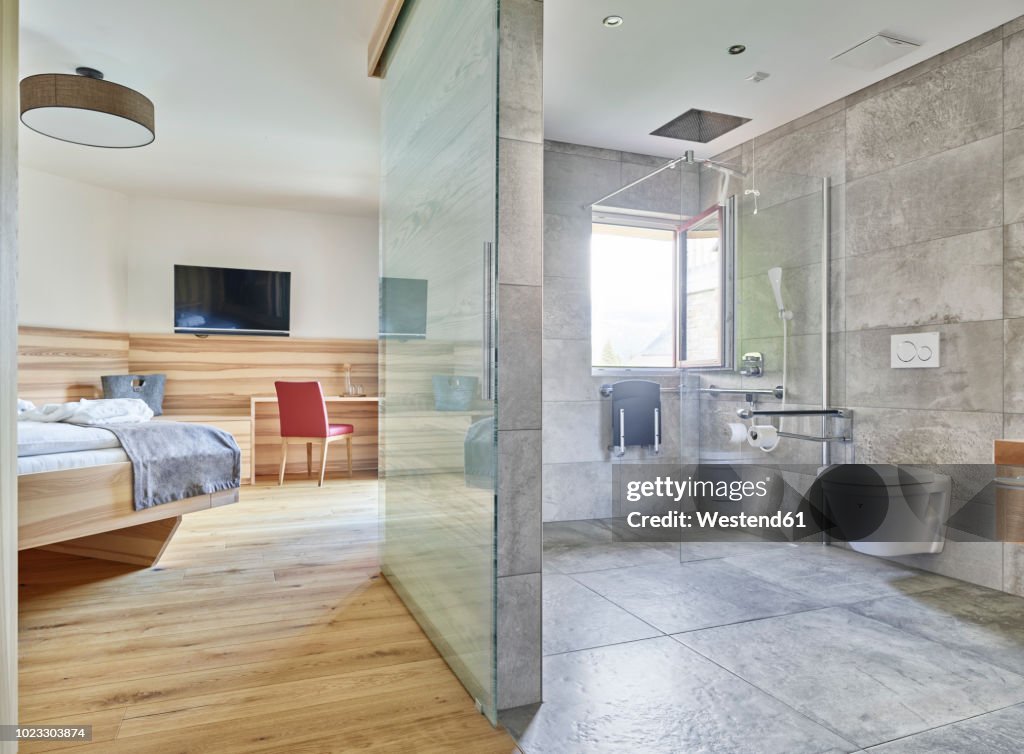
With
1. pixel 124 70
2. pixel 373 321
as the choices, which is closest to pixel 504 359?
pixel 124 70

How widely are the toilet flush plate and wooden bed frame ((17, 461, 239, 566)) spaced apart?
127 inches

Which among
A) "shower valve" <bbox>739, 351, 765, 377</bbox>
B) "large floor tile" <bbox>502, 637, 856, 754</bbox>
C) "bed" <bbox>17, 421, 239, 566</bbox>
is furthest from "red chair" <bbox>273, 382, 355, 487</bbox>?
"large floor tile" <bbox>502, 637, 856, 754</bbox>

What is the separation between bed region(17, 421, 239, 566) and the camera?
7.54 ft

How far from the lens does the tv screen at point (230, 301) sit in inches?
221

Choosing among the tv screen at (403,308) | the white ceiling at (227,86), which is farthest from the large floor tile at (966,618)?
the white ceiling at (227,86)

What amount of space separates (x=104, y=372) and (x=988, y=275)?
5.98 m

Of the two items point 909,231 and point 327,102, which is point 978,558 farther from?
point 327,102

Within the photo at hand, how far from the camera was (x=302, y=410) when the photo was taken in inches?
198

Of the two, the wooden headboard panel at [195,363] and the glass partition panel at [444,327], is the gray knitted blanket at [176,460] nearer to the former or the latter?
the glass partition panel at [444,327]

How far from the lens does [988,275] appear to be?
2680mm

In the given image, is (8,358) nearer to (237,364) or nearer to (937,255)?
(937,255)

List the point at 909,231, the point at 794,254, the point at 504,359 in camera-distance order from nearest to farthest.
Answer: the point at 504,359
the point at 909,231
the point at 794,254

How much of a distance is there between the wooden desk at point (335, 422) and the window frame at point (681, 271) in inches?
103

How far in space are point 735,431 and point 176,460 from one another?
8.47 ft
